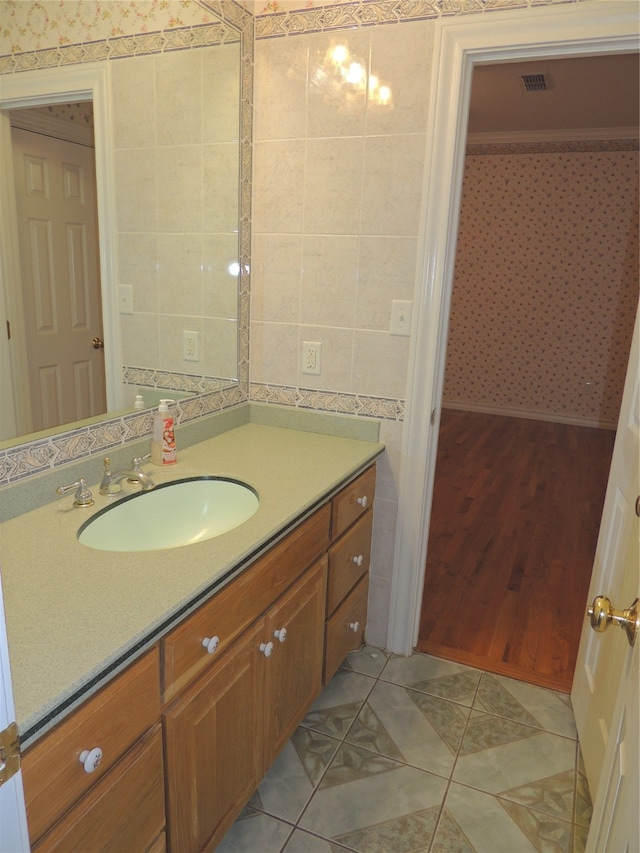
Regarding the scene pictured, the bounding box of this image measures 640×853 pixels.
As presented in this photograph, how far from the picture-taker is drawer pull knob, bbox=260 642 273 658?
1378mm

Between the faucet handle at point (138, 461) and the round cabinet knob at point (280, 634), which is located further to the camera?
the faucet handle at point (138, 461)

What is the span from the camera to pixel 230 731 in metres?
1.29

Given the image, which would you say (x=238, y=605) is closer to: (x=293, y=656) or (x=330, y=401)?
(x=293, y=656)

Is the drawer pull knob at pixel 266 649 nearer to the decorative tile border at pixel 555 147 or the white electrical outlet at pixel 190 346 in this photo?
the white electrical outlet at pixel 190 346

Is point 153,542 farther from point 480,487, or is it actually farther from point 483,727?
point 480,487

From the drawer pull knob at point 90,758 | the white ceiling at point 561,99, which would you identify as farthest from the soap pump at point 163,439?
the white ceiling at point 561,99

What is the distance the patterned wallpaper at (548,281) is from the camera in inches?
213

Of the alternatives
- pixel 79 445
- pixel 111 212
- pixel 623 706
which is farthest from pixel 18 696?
pixel 111 212

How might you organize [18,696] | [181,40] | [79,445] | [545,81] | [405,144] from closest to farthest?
[18,696] < [79,445] < [181,40] < [405,144] < [545,81]

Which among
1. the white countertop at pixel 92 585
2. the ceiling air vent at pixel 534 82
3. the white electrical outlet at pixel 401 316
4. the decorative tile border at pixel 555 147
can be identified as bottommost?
the white countertop at pixel 92 585

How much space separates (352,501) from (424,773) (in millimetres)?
818

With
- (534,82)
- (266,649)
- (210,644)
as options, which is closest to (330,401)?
(266,649)

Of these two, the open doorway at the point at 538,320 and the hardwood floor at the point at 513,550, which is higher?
the open doorway at the point at 538,320

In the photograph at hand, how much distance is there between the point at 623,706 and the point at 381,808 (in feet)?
2.98
